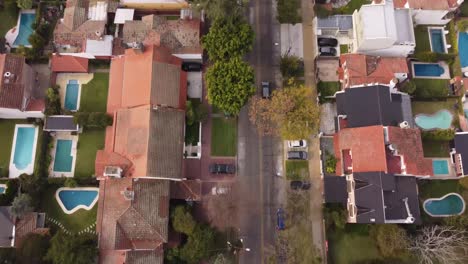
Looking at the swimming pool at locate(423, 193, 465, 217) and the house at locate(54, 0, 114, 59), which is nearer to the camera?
the swimming pool at locate(423, 193, 465, 217)

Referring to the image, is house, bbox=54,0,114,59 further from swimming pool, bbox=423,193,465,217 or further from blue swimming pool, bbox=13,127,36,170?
swimming pool, bbox=423,193,465,217

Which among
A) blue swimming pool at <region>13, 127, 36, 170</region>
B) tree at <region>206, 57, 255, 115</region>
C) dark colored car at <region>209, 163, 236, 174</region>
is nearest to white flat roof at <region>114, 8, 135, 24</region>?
tree at <region>206, 57, 255, 115</region>

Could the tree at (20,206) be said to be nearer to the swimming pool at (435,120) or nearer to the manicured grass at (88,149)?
the manicured grass at (88,149)

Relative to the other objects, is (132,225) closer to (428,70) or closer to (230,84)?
(230,84)

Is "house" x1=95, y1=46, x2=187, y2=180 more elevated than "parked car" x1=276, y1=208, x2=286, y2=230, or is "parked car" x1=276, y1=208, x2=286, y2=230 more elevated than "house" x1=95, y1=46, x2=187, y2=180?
"house" x1=95, y1=46, x2=187, y2=180

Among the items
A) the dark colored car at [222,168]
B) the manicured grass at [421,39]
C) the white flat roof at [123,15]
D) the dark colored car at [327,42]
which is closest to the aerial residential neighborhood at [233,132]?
the dark colored car at [222,168]

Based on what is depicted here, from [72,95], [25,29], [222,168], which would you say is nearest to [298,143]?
[222,168]
